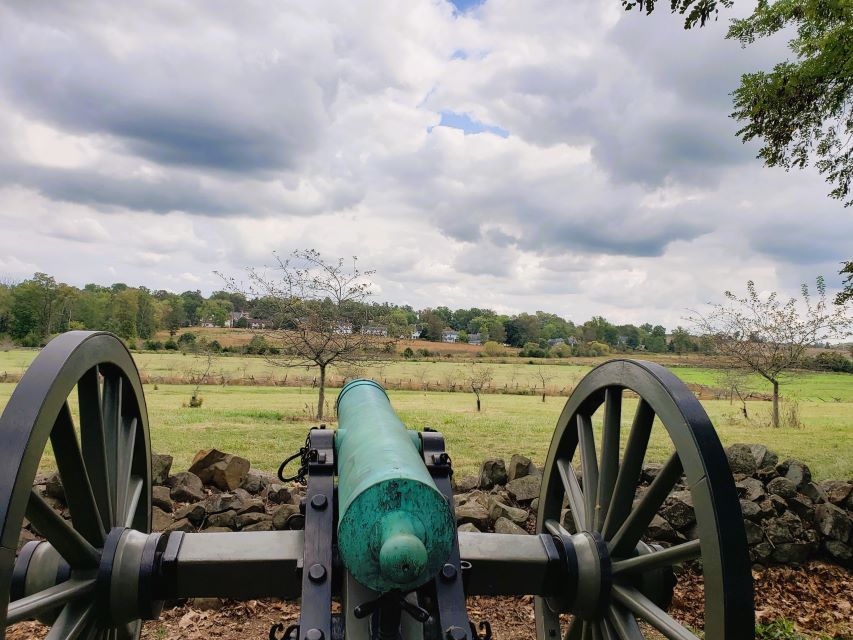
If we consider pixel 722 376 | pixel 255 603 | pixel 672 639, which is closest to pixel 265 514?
pixel 255 603

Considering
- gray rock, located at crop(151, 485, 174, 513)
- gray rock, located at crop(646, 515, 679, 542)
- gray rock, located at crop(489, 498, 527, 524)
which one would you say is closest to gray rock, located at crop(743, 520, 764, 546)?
gray rock, located at crop(646, 515, 679, 542)

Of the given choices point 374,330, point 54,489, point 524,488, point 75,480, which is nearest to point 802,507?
point 524,488

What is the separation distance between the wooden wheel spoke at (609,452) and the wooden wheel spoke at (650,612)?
0.35 m

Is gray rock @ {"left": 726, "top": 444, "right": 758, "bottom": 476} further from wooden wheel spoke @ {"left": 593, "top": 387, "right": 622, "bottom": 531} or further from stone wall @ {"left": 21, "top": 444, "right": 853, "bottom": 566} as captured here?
wooden wheel spoke @ {"left": 593, "top": 387, "right": 622, "bottom": 531}

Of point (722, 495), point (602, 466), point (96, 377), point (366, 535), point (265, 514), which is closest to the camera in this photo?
point (366, 535)

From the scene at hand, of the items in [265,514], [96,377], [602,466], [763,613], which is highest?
[96,377]

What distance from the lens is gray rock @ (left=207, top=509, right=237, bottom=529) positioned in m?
5.36

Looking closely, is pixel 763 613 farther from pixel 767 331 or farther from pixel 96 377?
pixel 767 331

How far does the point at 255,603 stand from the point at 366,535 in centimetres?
367

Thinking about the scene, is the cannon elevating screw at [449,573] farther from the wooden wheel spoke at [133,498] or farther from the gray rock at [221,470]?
the gray rock at [221,470]

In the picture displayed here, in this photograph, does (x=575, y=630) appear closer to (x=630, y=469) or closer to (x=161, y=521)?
(x=630, y=469)

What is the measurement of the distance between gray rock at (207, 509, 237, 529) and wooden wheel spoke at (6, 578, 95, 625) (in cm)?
301

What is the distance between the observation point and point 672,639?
225 centimetres

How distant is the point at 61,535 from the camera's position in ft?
7.57
